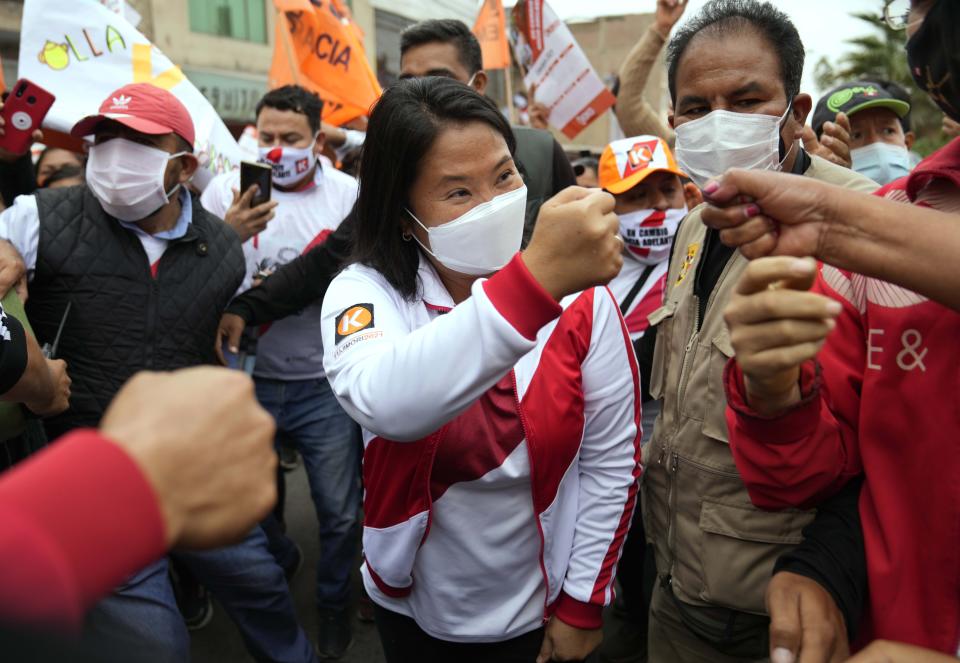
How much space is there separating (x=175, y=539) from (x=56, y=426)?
85.4 inches

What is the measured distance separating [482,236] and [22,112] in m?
2.18

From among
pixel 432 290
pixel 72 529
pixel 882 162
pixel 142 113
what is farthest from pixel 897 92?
pixel 72 529

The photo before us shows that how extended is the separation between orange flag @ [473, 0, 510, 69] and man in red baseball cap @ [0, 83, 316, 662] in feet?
11.2

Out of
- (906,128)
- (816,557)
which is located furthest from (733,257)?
(906,128)

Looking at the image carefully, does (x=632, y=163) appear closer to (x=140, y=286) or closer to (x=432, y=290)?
(x=432, y=290)

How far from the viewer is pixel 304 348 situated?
3.50m

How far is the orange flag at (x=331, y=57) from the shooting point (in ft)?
15.0

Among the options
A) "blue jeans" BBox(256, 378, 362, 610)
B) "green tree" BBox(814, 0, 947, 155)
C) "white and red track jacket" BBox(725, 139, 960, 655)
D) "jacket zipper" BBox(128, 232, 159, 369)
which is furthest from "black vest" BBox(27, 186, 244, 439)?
"green tree" BBox(814, 0, 947, 155)

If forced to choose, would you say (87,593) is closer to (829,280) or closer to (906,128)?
(829,280)

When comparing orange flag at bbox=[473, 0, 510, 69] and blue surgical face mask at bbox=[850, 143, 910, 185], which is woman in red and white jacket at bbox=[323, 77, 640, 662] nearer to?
blue surgical face mask at bbox=[850, 143, 910, 185]

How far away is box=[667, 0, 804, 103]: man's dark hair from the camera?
75.1 inches

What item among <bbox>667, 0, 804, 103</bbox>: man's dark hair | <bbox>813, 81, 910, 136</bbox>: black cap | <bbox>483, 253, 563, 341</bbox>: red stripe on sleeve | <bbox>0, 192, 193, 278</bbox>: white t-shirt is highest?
<bbox>667, 0, 804, 103</bbox>: man's dark hair

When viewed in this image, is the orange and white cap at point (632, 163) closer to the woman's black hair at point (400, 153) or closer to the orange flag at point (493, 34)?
the woman's black hair at point (400, 153)

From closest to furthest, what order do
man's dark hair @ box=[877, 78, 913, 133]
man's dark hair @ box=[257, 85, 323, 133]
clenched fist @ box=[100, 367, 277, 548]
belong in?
clenched fist @ box=[100, 367, 277, 548]
man's dark hair @ box=[877, 78, 913, 133]
man's dark hair @ box=[257, 85, 323, 133]
